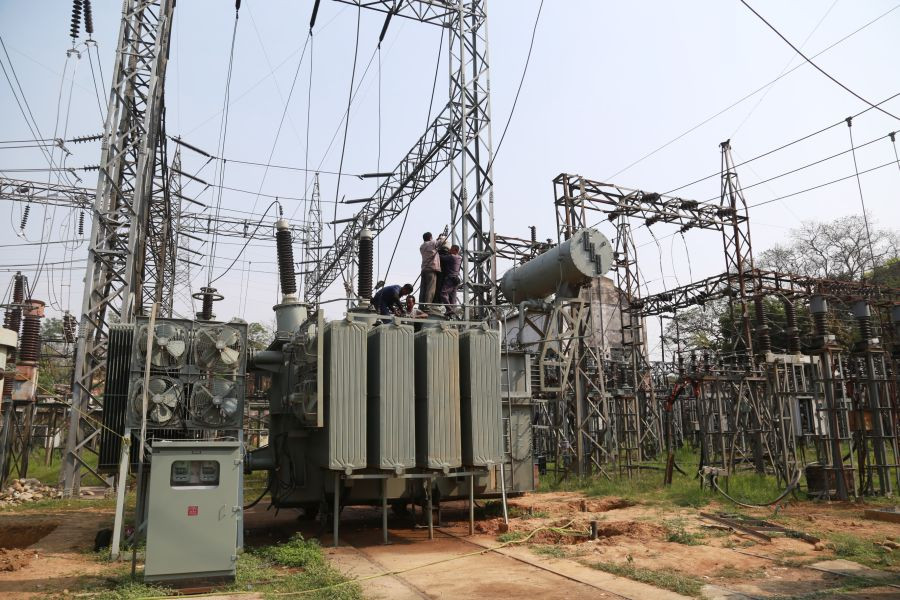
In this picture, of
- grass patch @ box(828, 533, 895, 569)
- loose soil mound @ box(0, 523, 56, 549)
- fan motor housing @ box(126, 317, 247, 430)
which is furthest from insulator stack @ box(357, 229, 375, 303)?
grass patch @ box(828, 533, 895, 569)

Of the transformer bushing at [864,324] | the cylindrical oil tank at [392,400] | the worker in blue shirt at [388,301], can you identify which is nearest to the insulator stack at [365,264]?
the worker in blue shirt at [388,301]

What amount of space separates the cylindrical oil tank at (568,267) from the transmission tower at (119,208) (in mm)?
10017

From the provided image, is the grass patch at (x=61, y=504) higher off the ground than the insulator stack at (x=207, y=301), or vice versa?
the insulator stack at (x=207, y=301)

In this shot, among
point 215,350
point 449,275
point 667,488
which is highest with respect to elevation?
point 449,275

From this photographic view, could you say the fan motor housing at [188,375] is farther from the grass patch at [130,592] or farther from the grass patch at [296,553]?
the grass patch at [130,592]

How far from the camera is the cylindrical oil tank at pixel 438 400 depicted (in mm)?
10484

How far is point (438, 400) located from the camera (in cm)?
1062

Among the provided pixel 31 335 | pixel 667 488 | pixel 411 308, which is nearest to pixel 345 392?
pixel 411 308

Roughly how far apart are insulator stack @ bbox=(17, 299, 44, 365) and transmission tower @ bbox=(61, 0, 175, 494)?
5.04 metres

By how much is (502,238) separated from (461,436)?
20642 mm

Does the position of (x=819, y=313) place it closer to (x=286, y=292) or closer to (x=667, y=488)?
(x=667, y=488)

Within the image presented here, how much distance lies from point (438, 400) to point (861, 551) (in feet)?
21.0

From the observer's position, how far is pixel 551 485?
18.5 meters

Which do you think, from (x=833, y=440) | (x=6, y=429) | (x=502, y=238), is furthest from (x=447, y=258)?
(x=502, y=238)
